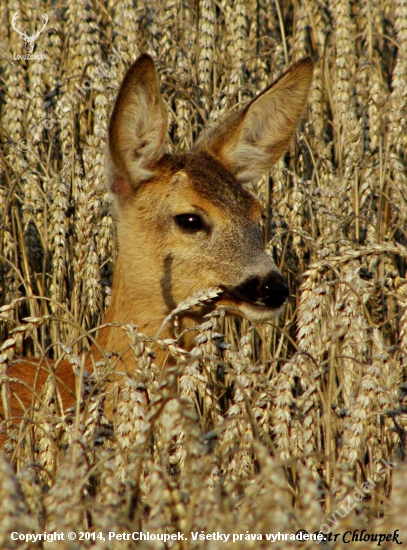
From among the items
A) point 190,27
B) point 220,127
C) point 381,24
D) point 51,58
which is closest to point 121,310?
point 220,127

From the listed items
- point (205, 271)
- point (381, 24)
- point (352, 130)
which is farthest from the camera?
point (381, 24)

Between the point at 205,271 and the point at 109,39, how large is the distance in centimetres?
266

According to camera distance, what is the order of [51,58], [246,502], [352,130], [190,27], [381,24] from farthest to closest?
[381,24], [190,27], [51,58], [352,130], [246,502]

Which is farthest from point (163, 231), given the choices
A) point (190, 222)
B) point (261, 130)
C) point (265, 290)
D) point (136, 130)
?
point (261, 130)

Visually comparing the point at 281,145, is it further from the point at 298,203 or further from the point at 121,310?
the point at 121,310

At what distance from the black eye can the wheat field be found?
1.90 ft

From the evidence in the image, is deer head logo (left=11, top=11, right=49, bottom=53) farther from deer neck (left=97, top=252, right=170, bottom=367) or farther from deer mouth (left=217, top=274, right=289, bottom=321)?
deer mouth (left=217, top=274, right=289, bottom=321)

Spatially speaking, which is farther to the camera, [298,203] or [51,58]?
[51,58]

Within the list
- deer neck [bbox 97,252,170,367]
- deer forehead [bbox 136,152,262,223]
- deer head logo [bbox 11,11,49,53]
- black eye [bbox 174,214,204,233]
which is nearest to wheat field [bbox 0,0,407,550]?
deer head logo [bbox 11,11,49,53]

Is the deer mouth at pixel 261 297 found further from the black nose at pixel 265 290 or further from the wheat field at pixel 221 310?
the wheat field at pixel 221 310

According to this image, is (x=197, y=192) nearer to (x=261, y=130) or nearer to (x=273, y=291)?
(x=273, y=291)

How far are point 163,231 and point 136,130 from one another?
1.72 ft

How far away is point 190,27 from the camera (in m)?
6.11

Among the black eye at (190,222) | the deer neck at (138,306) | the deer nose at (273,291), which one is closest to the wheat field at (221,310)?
the deer nose at (273,291)
